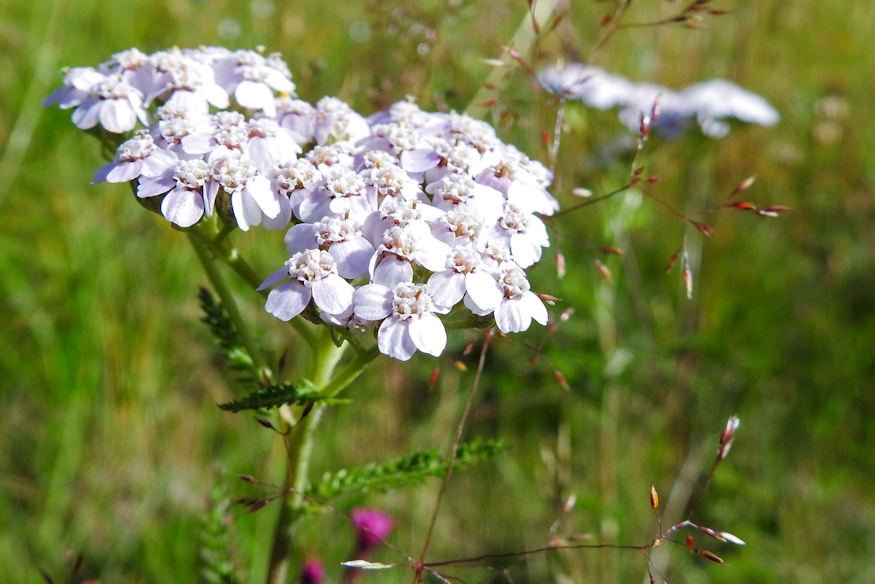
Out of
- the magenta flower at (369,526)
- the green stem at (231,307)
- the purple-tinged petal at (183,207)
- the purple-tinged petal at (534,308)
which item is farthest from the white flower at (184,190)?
the magenta flower at (369,526)

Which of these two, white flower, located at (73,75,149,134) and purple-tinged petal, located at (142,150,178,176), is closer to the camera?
purple-tinged petal, located at (142,150,178,176)

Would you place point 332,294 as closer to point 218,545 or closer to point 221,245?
point 221,245

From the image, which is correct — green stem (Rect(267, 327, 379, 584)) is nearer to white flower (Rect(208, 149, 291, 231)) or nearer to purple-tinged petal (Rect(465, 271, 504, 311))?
white flower (Rect(208, 149, 291, 231))

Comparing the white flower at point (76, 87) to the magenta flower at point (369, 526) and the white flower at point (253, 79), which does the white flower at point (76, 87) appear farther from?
the magenta flower at point (369, 526)

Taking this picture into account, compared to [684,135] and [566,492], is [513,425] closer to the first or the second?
[566,492]

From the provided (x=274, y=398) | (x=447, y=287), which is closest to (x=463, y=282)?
(x=447, y=287)

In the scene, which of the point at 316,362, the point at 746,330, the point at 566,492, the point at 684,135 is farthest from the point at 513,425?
the point at 316,362

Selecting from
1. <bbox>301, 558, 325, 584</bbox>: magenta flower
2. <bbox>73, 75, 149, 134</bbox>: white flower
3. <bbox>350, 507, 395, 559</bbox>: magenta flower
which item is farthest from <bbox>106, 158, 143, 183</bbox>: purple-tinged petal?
<bbox>350, 507, 395, 559</bbox>: magenta flower
